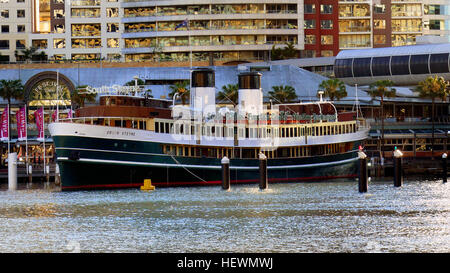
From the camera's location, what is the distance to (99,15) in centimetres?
18112

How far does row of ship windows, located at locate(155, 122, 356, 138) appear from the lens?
81625 millimetres

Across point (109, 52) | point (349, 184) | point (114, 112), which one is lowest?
point (349, 184)

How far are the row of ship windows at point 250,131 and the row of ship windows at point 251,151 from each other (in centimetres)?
124

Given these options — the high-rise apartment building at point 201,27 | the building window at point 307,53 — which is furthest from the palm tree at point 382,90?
the high-rise apartment building at point 201,27

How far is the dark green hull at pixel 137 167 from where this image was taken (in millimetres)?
76750

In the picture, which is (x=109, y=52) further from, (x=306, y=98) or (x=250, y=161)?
(x=250, y=161)

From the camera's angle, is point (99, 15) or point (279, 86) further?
point (99, 15)

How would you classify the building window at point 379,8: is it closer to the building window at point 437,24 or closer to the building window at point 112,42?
the building window at point 437,24

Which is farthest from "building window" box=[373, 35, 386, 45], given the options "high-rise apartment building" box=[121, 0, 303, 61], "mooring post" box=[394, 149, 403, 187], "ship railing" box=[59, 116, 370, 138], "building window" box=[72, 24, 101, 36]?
"mooring post" box=[394, 149, 403, 187]

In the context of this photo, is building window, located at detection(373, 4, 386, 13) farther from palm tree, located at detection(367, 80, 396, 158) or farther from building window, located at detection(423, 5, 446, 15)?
palm tree, located at detection(367, 80, 396, 158)

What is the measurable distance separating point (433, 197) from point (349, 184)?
16.1 meters

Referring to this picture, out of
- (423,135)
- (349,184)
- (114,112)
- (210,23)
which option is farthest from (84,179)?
(210,23)

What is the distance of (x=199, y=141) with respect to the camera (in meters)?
83.1

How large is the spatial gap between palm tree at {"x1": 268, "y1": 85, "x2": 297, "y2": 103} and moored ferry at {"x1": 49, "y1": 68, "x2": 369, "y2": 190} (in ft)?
96.1
